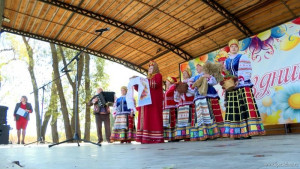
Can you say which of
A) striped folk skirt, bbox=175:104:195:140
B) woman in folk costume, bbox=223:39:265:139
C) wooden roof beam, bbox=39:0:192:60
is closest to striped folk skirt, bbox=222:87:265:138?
woman in folk costume, bbox=223:39:265:139

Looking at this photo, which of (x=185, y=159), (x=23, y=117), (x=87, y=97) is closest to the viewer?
(x=185, y=159)

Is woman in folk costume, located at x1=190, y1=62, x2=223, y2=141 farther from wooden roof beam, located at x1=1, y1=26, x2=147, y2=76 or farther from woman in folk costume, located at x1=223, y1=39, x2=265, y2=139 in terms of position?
wooden roof beam, located at x1=1, y1=26, x2=147, y2=76

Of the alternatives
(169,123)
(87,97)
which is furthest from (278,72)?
(87,97)

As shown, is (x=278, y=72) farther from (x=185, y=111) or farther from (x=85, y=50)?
(x=85, y=50)

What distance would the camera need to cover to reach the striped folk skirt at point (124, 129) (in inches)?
266

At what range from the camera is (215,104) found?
512 centimetres

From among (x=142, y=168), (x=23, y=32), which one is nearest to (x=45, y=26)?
(x=23, y=32)

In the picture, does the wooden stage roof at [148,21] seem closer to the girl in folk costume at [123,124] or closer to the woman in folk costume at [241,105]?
the girl in folk costume at [123,124]

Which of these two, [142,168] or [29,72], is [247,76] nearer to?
[142,168]

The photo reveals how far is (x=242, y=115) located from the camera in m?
4.30

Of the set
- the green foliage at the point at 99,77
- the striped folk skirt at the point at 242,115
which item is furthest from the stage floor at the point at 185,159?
the green foliage at the point at 99,77

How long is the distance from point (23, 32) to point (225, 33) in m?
6.71

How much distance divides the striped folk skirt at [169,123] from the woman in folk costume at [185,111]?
361mm

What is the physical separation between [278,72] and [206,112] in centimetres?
224
